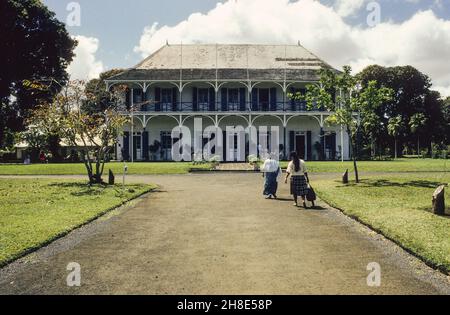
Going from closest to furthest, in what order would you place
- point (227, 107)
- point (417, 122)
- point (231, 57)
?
point (227, 107) < point (231, 57) < point (417, 122)

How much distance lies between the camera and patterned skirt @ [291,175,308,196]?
11.1 m

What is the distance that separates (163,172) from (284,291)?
1906cm

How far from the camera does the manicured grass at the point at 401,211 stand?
6.51 meters

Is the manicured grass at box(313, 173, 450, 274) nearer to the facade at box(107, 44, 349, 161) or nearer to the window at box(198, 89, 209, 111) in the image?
the facade at box(107, 44, 349, 161)

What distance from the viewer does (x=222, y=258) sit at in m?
6.08

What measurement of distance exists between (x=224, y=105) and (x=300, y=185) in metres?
24.3

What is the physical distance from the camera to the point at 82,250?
22.0 ft

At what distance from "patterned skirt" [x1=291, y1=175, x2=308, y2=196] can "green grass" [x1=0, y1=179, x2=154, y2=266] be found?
4834mm

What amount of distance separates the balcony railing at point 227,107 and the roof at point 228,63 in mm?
2319

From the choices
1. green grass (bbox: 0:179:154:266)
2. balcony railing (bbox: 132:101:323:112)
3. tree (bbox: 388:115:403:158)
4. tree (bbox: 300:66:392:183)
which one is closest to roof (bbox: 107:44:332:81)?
balcony railing (bbox: 132:101:323:112)

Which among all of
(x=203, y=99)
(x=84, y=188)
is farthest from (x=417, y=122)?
(x=84, y=188)

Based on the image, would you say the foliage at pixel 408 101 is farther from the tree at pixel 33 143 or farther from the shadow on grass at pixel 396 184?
the tree at pixel 33 143
